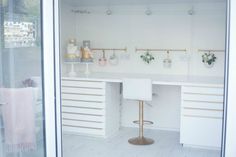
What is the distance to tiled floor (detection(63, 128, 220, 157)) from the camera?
4254 millimetres

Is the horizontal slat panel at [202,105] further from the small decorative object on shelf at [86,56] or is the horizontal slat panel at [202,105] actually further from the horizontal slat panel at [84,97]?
the small decorative object on shelf at [86,56]

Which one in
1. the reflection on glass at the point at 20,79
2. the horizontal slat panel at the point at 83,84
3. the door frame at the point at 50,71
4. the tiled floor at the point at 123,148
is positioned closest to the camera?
the reflection on glass at the point at 20,79

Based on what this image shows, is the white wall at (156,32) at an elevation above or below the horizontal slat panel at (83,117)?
above

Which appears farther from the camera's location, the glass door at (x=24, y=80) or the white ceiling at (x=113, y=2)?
the white ceiling at (x=113, y=2)

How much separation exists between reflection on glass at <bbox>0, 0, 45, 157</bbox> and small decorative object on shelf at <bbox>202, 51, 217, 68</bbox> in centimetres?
307

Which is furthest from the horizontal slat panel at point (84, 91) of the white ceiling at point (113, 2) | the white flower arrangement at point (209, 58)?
the white flower arrangement at point (209, 58)

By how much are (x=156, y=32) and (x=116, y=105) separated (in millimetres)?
1357

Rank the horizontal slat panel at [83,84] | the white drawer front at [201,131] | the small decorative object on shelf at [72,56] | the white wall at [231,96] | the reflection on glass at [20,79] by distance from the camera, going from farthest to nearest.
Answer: the small decorative object on shelf at [72,56]
the horizontal slat panel at [83,84]
the white drawer front at [201,131]
the reflection on glass at [20,79]
the white wall at [231,96]

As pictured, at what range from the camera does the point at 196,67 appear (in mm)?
5227

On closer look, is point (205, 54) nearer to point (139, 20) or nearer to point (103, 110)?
point (139, 20)

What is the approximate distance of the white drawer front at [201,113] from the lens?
14.3ft

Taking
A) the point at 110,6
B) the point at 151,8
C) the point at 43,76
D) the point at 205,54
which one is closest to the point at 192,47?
the point at 205,54

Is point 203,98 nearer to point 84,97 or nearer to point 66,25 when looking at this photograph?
point 84,97

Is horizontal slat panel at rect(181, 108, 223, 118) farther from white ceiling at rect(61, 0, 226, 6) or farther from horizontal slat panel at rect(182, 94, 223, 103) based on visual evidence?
white ceiling at rect(61, 0, 226, 6)
